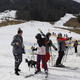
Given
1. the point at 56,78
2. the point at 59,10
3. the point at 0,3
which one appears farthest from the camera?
the point at 0,3

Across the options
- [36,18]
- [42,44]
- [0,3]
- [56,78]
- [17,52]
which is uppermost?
[0,3]

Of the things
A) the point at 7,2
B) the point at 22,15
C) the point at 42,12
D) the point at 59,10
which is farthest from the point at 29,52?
the point at 7,2

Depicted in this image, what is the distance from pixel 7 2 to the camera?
644ft

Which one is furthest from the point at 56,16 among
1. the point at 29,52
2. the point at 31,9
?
the point at 29,52

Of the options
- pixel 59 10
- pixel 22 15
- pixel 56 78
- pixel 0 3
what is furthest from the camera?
pixel 0 3

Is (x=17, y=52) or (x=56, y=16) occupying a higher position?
(x=56, y=16)

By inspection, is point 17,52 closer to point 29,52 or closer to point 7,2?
point 29,52

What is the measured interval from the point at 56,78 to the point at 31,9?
109036 mm

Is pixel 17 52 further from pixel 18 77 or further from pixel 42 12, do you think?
pixel 42 12

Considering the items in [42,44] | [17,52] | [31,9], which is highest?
[31,9]

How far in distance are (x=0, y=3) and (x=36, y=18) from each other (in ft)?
376

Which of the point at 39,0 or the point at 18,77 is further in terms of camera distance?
the point at 39,0

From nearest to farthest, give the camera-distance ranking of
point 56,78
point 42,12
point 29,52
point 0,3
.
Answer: point 56,78 < point 29,52 < point 42,12 < point 0,3

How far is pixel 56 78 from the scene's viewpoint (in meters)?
4.63
